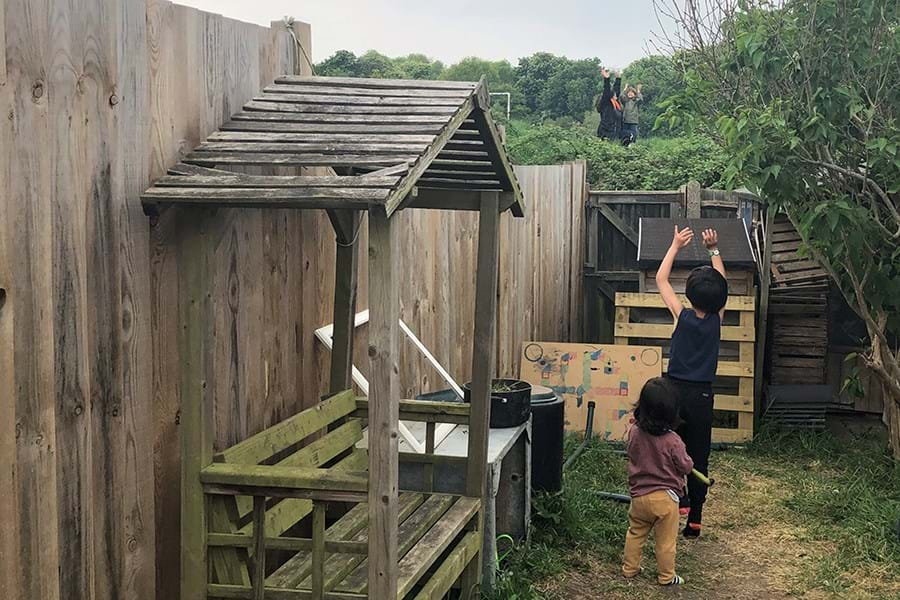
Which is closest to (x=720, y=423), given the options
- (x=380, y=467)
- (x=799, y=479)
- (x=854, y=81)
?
(x=799, y=479)

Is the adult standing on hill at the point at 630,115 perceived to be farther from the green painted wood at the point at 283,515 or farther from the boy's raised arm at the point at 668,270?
the green painted wood at the point at 283,515

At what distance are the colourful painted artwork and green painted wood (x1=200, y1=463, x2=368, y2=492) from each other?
5773 mm

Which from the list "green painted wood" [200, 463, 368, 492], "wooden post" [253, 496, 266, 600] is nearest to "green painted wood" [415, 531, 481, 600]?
"wooden post" [253, 496, 266, 600]

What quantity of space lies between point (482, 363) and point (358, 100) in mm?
1561

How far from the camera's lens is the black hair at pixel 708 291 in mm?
6672

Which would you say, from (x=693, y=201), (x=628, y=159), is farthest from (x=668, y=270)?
(x=628, y=159)

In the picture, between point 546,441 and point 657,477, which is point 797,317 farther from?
point 657,477

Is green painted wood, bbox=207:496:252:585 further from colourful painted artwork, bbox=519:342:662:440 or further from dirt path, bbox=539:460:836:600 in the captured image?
colourful painted artwork, bbox=519:342:662:440

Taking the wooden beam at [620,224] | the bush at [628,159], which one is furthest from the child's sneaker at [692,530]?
the bush at [628,159]

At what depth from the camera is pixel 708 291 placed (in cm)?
666

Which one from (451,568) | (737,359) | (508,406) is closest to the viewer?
(451,568)

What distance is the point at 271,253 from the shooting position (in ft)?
14.0

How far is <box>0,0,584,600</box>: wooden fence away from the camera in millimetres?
2701

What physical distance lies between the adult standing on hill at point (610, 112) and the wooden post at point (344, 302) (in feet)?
55.7
